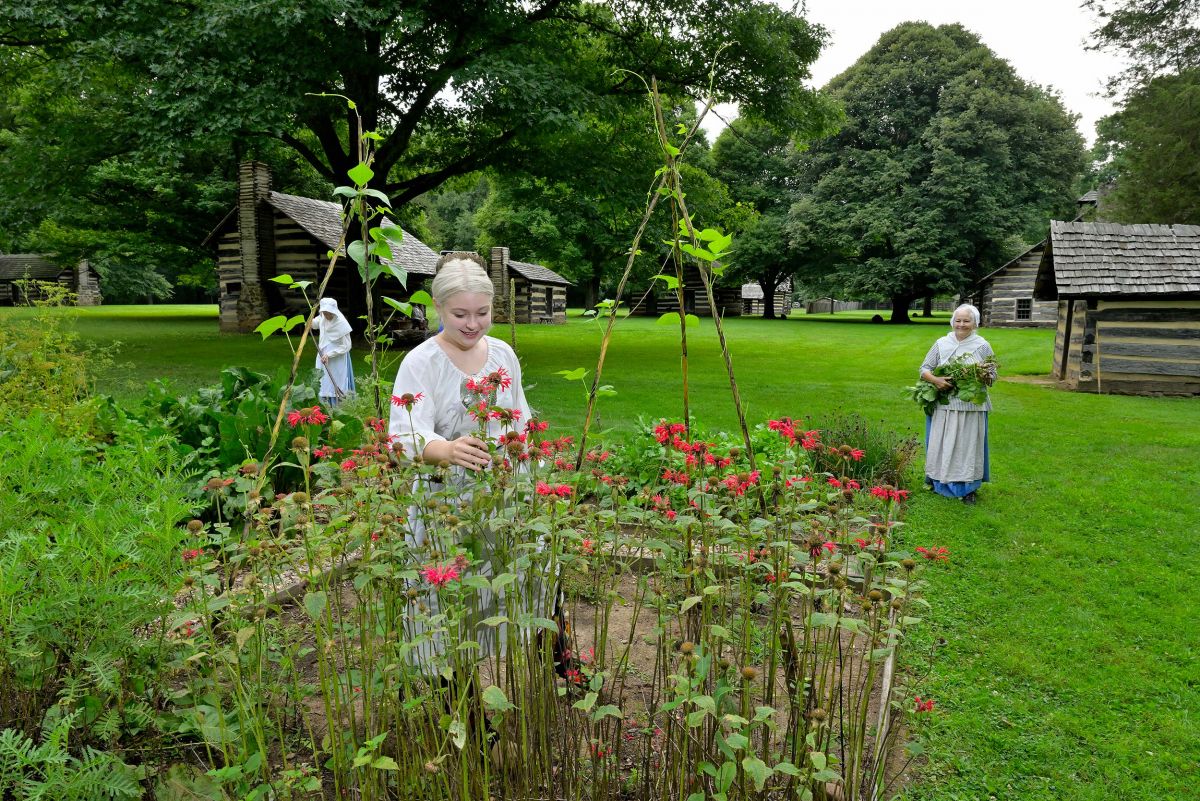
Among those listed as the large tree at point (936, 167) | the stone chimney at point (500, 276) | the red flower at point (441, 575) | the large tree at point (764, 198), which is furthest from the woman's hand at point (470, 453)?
the large tree at point (764, 198)

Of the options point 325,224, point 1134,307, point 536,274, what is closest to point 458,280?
point 1134,307

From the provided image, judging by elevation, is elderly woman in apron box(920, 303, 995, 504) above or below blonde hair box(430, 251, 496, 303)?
below

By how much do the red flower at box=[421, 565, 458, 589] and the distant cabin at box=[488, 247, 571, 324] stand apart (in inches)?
1172

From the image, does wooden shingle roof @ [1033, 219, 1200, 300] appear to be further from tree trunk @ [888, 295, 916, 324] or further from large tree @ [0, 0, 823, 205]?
tree trunk @ [888, 295, 916, 324]

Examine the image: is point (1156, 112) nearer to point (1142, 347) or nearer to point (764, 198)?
point (1142, 347)

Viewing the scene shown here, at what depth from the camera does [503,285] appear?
32.7 m

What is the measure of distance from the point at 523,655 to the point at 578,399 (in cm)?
924

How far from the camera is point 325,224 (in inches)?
885

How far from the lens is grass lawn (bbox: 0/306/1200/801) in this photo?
314 cm

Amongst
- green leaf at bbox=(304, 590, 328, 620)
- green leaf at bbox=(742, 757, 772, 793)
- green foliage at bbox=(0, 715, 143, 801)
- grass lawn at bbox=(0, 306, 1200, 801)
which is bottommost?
grass lawn at bbox=(0, 306, 1200, 801)

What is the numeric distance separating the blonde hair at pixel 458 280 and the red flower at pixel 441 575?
121 cm

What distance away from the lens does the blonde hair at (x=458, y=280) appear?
2689 millimetres

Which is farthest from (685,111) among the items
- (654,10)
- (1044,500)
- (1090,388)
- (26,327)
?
(26,327)

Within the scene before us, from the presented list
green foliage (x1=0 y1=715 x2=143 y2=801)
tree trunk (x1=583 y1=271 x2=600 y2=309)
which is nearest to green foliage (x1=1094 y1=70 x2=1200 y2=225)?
tree trunk (x1=583 y1=271 x2=600 y2=309)
